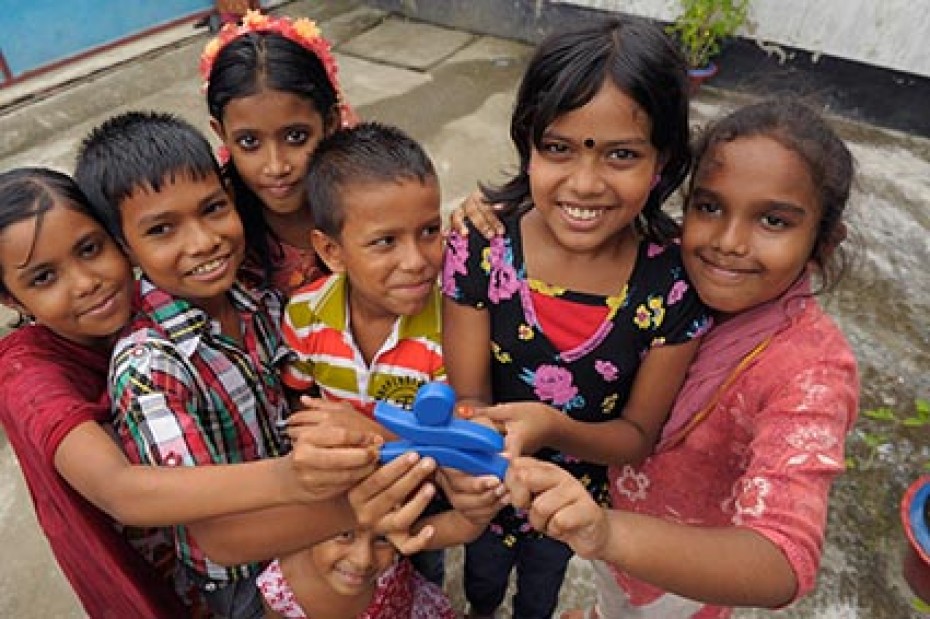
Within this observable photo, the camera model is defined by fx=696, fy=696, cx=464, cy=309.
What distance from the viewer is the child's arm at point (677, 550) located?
3.19 feet

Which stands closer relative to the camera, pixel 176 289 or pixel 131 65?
pixel 176 289

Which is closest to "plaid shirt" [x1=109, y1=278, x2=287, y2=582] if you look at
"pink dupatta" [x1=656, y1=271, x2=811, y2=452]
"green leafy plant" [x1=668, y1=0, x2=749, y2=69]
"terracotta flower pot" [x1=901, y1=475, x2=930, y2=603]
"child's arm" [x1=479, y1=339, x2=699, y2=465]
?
"child's arm" [x1=479, y1=339, x2=699, y2=465]

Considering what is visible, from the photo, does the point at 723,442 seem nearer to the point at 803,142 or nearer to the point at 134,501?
the point at 803,142

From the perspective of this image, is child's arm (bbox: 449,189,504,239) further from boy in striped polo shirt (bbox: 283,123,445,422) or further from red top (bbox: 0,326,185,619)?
red top (bbox: 0,326,185,619)

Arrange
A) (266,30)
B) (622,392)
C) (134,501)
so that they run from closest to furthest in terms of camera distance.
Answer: (134,501)
(622,392)
(266,30)

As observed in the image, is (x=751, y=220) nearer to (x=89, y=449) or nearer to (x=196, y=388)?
(x=196, y=388)

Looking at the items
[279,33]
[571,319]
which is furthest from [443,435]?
[279,33]

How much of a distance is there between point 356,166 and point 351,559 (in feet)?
2.43

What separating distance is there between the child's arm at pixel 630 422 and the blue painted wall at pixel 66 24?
5100 millimetres

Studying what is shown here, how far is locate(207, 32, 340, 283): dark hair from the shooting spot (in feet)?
5.26

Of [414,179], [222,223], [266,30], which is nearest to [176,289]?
[222,223]

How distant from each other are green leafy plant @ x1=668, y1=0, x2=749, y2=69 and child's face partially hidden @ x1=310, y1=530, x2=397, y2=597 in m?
4.11

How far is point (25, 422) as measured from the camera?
1.15m

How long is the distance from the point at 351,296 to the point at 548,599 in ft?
3.43
